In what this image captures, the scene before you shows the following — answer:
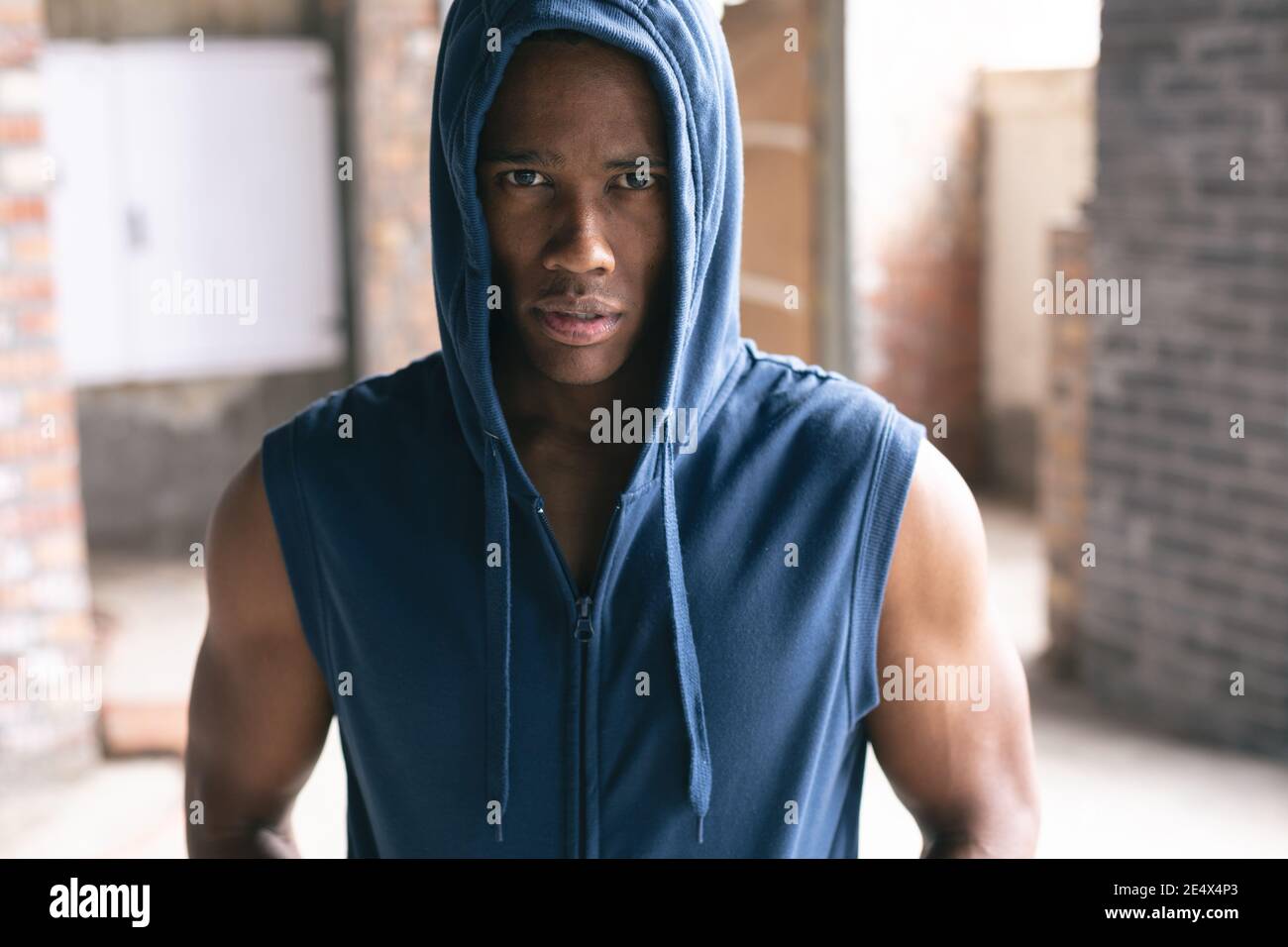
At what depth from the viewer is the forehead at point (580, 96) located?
1.30m

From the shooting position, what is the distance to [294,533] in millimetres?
1417

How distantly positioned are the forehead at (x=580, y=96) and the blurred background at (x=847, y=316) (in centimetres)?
292

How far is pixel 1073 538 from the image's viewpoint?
507 centimetres

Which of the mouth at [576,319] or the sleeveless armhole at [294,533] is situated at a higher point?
the mouth at [576,319]

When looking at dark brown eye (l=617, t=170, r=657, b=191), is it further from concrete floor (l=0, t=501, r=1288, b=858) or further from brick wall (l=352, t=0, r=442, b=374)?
brick wall (l=352, t=0, r=442, b=374)

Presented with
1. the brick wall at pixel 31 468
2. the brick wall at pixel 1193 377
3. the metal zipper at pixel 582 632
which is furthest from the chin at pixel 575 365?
the brick wall at pixel 1193 377

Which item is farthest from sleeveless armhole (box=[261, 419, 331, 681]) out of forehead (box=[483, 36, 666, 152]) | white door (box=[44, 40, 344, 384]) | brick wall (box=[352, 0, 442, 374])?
white door (box=[44, 40, 344, 384])

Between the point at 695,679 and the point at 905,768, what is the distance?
26 cm

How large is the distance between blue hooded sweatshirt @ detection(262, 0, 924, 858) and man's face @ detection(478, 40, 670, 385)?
2 cm

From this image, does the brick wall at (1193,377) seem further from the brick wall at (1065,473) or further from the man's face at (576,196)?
the man's face at (576,196)

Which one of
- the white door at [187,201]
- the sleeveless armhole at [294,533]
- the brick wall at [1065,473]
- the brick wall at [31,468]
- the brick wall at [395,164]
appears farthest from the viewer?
the white door at [187,201]

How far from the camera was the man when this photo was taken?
132cm

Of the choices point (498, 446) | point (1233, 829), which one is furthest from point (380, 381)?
point (1233, 829)

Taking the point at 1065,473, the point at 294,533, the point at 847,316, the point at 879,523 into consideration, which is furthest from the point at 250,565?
the point at 847,316
